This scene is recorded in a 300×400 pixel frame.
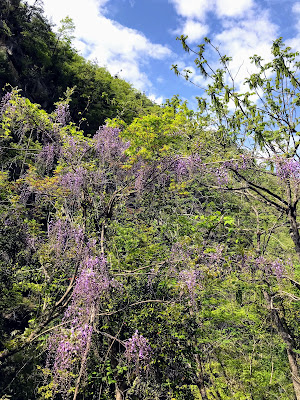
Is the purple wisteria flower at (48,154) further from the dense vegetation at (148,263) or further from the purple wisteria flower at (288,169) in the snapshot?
the purple wisteria flower at (288,169)

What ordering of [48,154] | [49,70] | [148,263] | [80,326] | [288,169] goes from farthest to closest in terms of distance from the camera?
[49,70], [48,154], [148,263], [288,169], [80,326]

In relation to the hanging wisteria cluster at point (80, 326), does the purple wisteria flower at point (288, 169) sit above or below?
above

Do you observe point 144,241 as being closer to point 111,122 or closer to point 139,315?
point 139,315

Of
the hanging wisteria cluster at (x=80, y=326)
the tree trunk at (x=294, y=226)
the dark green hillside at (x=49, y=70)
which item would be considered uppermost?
the dark green hillside at (x=49, y=70)

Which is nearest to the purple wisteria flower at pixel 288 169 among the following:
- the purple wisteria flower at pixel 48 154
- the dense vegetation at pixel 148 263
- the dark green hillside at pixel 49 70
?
the dense vegetation at pixel 148 263

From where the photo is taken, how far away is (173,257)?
18.7 feet

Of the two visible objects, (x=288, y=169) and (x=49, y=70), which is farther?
(x=49, y=70)

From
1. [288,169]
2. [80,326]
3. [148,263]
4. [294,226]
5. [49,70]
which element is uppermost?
[49,70]

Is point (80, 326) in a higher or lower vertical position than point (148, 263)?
lower

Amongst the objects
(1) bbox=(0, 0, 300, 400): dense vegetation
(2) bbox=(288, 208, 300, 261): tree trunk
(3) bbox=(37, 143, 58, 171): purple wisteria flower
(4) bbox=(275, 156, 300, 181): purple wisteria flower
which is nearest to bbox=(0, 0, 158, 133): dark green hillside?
(3) bbox=(37, 143, 58, 171): purple wisteria flower

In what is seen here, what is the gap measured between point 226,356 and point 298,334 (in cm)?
433

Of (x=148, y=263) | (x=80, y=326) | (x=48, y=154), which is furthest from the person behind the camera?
(x=48, y=154)

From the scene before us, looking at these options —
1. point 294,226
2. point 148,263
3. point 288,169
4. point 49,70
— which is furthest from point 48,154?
point 49,70

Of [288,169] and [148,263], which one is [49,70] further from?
[288,169]
